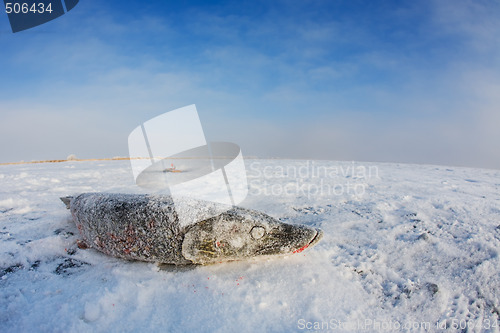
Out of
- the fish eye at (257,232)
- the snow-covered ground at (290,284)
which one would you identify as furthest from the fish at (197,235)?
the snow-covered ground at (290,284)

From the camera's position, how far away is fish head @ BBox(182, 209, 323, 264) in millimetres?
2762

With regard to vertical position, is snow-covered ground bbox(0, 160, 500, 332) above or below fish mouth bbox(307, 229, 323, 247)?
below

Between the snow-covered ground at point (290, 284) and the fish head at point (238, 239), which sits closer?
the snow-covered ground at point (290, 284)

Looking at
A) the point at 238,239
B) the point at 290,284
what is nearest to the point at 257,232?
the point at 238,239

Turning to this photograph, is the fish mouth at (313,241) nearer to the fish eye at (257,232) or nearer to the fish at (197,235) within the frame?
the fish at (197,235)

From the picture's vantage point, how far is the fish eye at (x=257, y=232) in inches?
111

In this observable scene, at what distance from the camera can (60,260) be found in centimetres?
312

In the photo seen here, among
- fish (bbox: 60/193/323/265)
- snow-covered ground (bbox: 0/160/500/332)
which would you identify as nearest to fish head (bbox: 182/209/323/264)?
fish (bbox: 60/193/323/265)

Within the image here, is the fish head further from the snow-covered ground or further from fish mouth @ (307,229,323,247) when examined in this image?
the snow-covered ground

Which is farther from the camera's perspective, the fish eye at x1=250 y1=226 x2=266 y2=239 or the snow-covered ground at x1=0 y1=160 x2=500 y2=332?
the fish eye at x1=250 y1=226 x2=266 y2=239

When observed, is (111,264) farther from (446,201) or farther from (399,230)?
(446,201)

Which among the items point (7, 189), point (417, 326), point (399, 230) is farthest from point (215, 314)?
point (7, 189)

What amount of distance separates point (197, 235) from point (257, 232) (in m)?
0.64

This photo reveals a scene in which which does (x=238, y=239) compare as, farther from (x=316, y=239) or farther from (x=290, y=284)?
(x=316, y=239)
